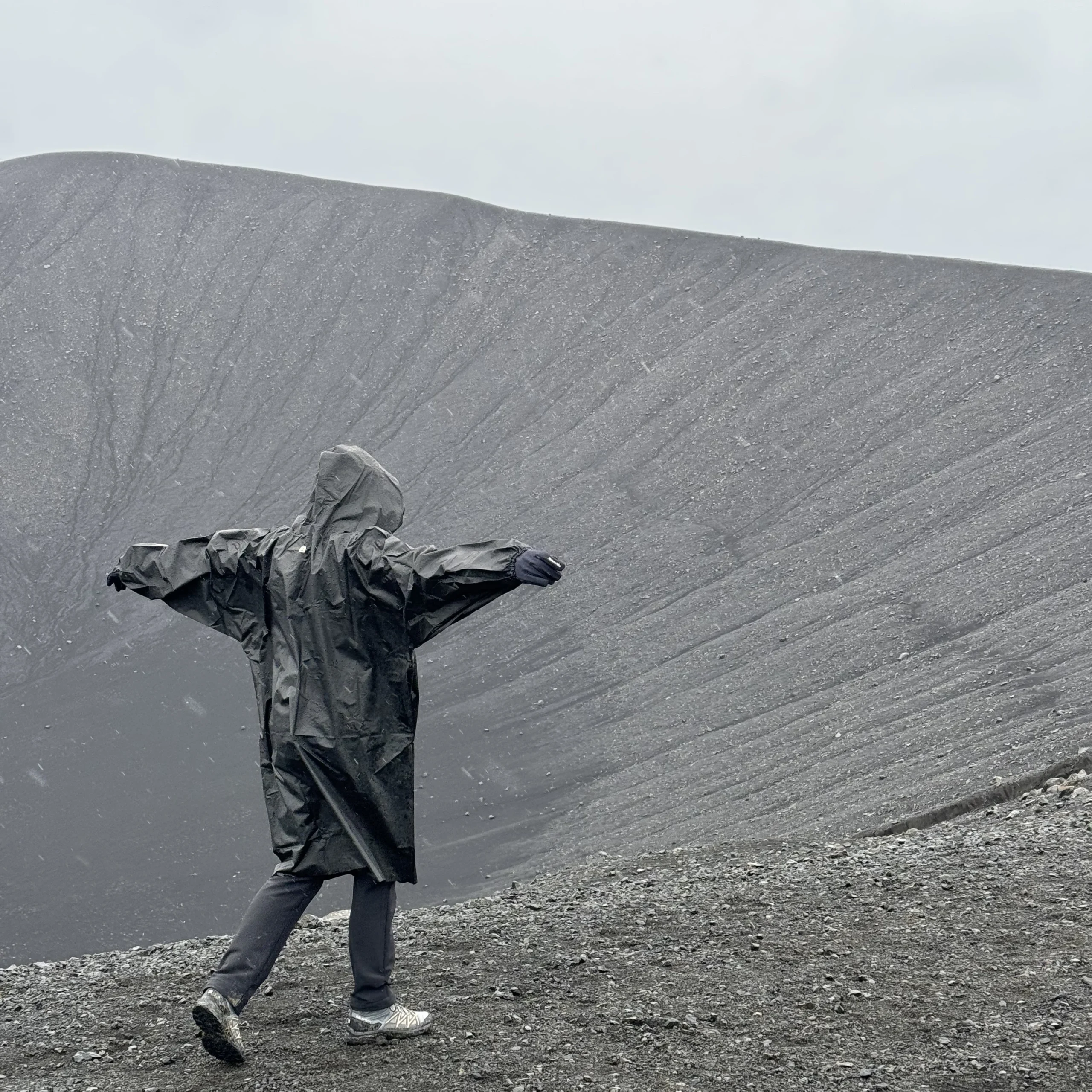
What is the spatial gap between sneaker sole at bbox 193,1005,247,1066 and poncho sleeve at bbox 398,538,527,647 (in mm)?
1221

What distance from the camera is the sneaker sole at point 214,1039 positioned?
3863mm

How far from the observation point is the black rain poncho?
393 centimetres

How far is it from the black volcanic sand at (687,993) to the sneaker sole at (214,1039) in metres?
0.07

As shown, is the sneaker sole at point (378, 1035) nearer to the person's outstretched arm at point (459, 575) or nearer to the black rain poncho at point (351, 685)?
the black rain poncho at point (351, 685)

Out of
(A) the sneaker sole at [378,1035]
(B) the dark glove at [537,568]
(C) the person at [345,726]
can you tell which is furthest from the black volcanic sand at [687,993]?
(B) the dark glove at [537,568]

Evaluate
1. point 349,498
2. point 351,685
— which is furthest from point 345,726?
point 349,498

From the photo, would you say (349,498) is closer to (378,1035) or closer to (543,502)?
(378,1035)

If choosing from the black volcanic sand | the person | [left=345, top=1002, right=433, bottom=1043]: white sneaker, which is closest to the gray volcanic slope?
Answer: the black volcanic sand

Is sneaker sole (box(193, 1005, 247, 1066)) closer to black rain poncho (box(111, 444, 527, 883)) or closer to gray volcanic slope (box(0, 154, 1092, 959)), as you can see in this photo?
black rain poncho (box(111, 444, 527, 883))

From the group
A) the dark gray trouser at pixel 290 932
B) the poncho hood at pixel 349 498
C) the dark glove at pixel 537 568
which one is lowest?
the dark gray trouser at pixel 290 932

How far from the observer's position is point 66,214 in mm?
27062

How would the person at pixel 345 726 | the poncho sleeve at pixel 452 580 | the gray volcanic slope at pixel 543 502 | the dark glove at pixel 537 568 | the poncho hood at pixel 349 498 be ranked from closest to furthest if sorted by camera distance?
the dark glove at pixel 537 568, the poncho sleeve at pixel 452 580, the person at pixel 345 726, the poncho hood at pixel 349 498, the gray volcanic slope at pixel 543 502

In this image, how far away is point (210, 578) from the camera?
14.1 feet

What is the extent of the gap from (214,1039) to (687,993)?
1.50 metres
